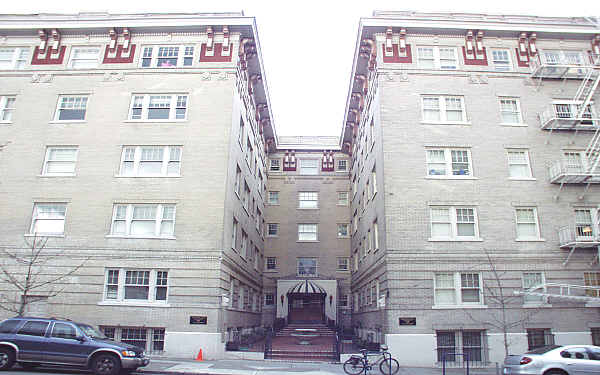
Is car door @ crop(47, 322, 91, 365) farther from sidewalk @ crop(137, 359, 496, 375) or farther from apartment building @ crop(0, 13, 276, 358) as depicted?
apartment building @ crop(0, 13, 276, 358)

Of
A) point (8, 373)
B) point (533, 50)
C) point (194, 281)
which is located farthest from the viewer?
point (533, 50)

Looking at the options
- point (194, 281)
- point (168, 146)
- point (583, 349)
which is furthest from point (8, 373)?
point (583, 349)

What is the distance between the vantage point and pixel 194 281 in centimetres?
2250

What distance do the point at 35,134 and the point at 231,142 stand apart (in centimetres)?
1159

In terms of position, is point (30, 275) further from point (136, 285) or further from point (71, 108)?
point (71, 108)

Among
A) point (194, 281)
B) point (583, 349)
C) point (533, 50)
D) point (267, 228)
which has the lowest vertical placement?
point (583, 349)

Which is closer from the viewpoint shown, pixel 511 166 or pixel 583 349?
pixel 583 349

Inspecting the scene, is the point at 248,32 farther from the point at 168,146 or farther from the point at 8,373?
the point at 8,373

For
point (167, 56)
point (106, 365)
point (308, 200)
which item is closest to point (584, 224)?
point (106, 365)

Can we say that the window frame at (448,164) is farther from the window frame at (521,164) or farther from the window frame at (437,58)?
the window frame at (437,58)

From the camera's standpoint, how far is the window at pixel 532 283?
74.0ft

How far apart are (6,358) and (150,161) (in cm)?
1230

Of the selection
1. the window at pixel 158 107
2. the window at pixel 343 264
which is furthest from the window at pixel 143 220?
the window at pixel 343 264

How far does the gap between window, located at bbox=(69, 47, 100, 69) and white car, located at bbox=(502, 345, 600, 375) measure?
2731cm
